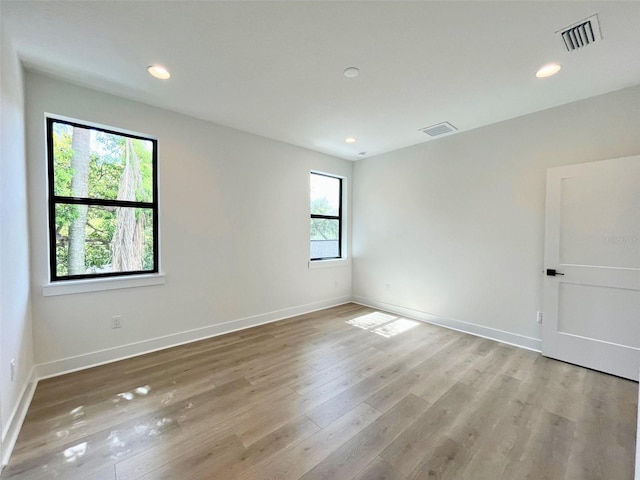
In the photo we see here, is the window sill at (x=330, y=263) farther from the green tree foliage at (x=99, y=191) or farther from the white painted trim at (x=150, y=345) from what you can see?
the green tree foliage at (x=99, y=191)

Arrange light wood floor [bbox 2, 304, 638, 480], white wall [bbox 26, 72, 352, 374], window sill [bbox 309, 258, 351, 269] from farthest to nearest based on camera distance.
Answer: window sill [bbox 309, 258, 351, 269], white wall [bbox 26, 72, 352, 374], light wood floor [bbox 2, 304, 638, 480]

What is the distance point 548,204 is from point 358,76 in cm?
242

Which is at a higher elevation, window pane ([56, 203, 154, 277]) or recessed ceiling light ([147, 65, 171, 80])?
recessed ceiling light ([147, 65, 171, 80])

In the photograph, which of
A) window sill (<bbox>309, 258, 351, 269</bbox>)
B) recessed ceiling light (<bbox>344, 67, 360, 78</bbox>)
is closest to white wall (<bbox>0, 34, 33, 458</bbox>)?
recessed ceiling light (<bbox>344, 67, 360, 78</bbox>)

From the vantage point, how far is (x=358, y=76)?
232cm

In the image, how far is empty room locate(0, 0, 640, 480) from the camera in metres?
1.66

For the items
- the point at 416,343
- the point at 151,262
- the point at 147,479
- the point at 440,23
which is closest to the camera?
the point at 147,479

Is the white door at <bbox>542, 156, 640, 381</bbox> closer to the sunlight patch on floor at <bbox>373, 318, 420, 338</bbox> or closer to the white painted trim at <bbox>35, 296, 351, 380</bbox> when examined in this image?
the sunlight patch on floor at <bbox>373, 318, 420, 338</bbox>

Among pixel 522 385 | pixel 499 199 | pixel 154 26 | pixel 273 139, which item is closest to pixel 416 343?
pixel 522 385

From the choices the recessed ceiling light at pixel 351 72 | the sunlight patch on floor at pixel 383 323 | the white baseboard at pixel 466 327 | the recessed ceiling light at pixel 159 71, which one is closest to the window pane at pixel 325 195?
the white baseboard at pixel 466 327

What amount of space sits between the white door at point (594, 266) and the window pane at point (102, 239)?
4.40 metres

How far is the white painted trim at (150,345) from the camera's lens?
2461 mm

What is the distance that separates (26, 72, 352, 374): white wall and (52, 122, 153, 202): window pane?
0.52ft

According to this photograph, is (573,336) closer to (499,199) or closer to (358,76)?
(499,199)
